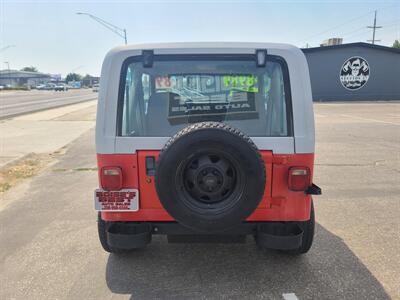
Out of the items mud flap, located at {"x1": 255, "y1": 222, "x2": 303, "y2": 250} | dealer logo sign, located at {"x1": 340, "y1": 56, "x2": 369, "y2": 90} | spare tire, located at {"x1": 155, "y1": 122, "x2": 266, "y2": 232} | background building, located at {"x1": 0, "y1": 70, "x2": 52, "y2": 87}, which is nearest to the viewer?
spare tire, located at {"x1": 155, "y1": 122, "x2": 266, "y2": 232}

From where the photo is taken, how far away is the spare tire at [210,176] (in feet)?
8.18

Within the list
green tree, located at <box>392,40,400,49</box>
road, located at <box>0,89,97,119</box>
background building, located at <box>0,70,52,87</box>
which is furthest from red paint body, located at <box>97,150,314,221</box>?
background building, located at <box>0,70,52,87</box>

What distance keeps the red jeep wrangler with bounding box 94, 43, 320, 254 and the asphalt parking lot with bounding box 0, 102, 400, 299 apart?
404 mm

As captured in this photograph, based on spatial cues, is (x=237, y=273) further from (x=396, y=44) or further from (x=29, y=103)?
(x=396, y=44)

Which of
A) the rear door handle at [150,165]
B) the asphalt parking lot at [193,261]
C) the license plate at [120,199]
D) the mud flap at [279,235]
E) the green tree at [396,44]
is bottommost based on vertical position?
the asphalt parking lot at [193,261]

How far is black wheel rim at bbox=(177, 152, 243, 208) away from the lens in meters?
2.59

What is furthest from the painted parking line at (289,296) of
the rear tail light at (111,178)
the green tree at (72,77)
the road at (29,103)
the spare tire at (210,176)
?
the green tree at (72,77)

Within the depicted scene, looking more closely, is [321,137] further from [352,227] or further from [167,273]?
[167,273]

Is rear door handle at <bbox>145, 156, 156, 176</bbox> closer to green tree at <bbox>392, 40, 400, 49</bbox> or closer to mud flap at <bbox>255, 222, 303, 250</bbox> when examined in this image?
mud flap at <bbox>255, 222, 303, 250</bbox>

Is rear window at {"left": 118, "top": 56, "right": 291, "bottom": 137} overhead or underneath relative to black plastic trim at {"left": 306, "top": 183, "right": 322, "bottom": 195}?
overhead

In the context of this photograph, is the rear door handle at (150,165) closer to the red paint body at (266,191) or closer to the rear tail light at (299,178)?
the red paint body at (266,191)

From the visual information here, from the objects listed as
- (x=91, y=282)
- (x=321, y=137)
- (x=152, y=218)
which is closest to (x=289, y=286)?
(x=152, y=218)

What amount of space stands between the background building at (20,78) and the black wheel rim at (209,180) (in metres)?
133

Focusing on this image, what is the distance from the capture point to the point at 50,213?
4.79 metres
